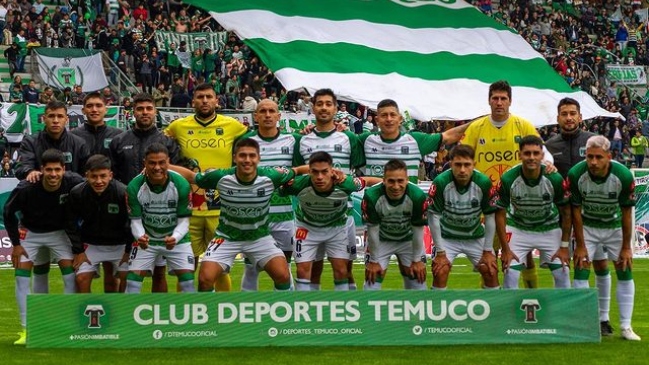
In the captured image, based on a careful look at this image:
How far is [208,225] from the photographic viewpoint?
42.7ft

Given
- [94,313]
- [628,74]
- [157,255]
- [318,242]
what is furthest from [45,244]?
[628,74]

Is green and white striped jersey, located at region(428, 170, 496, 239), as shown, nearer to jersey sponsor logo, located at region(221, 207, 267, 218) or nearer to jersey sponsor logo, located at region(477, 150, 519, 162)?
jersey sponsor logo, located at region(477, 150, 519, 162)

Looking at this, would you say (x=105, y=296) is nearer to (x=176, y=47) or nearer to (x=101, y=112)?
(x=101, y=112)

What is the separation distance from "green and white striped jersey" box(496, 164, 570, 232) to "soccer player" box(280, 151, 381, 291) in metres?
1.30

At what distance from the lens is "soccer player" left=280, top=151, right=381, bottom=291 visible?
483 inches

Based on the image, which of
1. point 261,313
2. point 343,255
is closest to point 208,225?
point 343,255

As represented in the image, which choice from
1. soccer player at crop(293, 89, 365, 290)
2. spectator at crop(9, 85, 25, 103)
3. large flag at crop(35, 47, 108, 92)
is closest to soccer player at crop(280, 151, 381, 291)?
soccer player at crop(293, 89, 365, 290)

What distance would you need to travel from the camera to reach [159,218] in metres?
11.8

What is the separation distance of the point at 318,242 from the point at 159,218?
165 cm

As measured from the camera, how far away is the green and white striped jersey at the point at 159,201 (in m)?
11.7

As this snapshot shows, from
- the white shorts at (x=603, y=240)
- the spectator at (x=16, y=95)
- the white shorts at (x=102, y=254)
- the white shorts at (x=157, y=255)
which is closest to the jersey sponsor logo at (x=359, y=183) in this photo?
the white shorts at (x=157, y=255)

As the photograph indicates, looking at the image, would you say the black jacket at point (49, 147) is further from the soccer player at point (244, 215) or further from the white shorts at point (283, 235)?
the white shorts at point (283, 235)

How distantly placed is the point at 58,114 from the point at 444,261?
3.95 meters

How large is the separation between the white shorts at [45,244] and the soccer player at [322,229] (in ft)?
6.96
